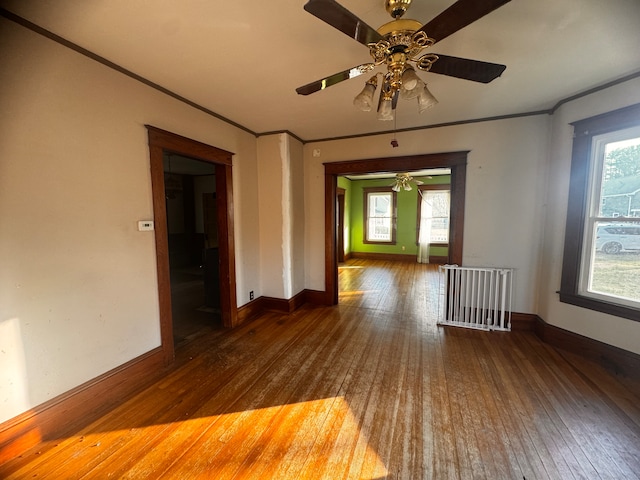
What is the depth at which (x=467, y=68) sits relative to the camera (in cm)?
141

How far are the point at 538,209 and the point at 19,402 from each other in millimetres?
4701

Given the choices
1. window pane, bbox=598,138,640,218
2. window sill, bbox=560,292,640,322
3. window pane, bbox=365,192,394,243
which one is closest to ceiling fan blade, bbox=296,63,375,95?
window pane, bbox=598,138,640,218

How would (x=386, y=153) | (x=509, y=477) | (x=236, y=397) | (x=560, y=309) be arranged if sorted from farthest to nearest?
(x=386, y=153)
(x=560, y=309)
(x=236, y=397)
(x=509, y=477)

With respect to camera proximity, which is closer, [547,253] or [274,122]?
[547,253]

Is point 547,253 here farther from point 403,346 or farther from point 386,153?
point 386,153

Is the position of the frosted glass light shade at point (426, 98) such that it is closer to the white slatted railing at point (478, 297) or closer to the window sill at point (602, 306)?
the white slatted railing at point (478, 297)

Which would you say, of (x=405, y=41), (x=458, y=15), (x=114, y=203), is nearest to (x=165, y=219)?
(x=114, y=203)

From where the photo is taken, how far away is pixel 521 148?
116 inches

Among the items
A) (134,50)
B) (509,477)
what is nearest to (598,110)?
(509,477)

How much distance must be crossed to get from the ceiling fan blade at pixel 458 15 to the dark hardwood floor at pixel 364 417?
219 cm

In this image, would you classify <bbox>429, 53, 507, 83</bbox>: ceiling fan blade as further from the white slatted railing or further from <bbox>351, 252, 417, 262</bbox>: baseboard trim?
<bbox>351, 252, 417, 262</bbox>: baseboard trim

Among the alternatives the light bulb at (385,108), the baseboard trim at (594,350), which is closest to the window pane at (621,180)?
the baseboard trim at (594,350)

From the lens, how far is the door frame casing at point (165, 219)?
2232 millimetres

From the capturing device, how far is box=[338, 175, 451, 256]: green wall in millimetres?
7309
